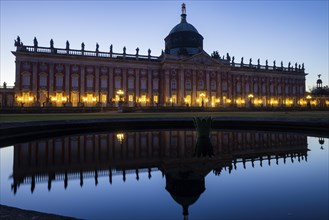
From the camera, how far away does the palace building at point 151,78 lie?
53.7m

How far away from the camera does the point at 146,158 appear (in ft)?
39.4

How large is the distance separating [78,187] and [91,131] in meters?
13.9

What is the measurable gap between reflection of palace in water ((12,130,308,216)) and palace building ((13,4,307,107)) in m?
38.9

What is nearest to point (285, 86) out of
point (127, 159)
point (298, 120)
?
point (298, 120)

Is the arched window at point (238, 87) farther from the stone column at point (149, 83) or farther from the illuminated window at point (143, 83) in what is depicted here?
the illuminated window at point (143, 83)

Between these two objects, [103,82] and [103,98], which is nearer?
[103,98]

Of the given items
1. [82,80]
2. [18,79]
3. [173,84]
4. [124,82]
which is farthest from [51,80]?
[173,84]

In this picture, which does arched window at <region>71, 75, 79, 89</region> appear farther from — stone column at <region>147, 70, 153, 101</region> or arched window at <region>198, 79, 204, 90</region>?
arched window at <region>198, 79, 204, 90</region>

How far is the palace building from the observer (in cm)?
5366

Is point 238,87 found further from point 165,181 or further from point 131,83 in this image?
point 165,181

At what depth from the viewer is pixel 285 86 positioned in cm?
8069

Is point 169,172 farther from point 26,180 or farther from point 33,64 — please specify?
point 33,64

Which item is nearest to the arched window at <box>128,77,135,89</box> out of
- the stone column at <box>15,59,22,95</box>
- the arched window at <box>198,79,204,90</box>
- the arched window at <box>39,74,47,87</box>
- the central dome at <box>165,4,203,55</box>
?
the central dome at <box>165,4,203,55</box>

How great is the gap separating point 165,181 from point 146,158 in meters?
3.61
